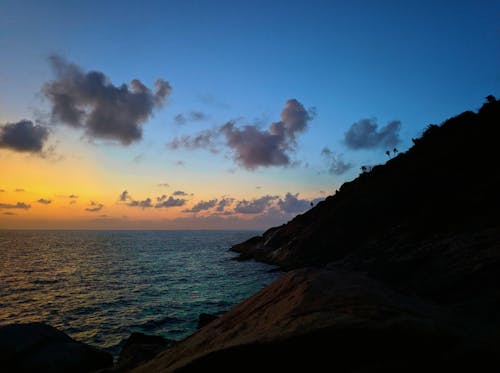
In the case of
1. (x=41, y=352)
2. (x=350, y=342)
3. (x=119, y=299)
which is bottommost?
(x=119, y=299)

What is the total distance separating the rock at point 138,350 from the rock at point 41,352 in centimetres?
106

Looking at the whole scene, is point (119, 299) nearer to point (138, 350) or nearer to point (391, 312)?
point (138, 350)

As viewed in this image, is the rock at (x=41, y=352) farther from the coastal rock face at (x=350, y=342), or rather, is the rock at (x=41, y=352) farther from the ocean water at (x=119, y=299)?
the coastal rock face at (x=350, y=342)

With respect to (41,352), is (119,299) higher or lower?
lower

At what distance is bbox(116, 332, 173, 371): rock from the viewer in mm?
10320

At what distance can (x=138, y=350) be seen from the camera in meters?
11.8

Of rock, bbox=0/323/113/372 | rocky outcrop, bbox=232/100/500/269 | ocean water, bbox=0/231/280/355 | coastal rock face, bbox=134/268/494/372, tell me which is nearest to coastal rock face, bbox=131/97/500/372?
coastal rock face, bbox=134/268/494/372

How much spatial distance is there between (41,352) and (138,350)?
3410mm

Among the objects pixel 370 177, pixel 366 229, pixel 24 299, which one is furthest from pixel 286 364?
pixel 370 177

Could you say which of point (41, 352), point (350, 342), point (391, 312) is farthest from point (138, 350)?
point (391, 312)

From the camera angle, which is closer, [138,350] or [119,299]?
[138,350]

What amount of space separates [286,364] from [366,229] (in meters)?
44.4

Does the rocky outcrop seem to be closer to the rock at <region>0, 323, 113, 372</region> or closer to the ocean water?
the ocean water

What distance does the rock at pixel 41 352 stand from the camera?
9750 mm
